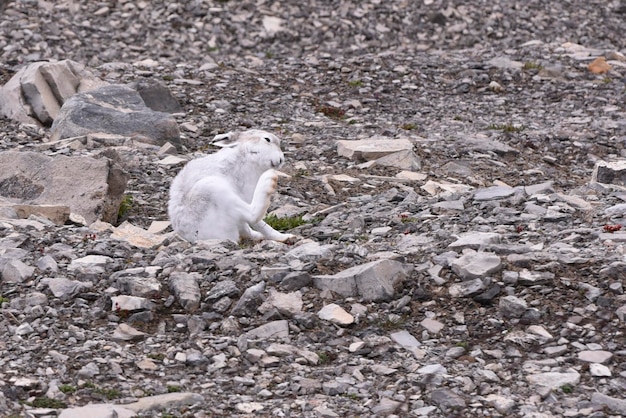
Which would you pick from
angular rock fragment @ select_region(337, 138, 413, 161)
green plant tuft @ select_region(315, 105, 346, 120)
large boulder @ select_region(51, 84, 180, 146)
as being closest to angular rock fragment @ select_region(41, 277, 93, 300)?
large boulder @ select_region(51, 84, 180, 146)

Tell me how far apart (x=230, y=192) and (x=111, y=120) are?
7014 millimetres

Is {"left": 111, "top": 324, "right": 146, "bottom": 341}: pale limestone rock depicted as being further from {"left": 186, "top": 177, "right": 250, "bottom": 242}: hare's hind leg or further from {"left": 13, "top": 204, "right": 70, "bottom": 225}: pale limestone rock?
{"left": 13, "top": 204, "right": 70, "bottom": 225}: pale limestone rock

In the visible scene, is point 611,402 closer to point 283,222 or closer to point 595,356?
point 595,356

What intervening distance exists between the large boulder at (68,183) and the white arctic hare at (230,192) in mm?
1993

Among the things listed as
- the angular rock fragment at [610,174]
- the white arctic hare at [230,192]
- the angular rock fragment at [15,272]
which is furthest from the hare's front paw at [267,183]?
the angular rock fragment at [610,174]

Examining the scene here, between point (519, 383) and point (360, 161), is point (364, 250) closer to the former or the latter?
point (519, 383)

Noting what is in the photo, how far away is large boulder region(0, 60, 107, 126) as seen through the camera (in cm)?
1962

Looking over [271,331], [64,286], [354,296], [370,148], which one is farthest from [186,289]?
[370,148]

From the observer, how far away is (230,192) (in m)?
12.0

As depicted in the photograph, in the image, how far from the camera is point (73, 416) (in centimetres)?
793

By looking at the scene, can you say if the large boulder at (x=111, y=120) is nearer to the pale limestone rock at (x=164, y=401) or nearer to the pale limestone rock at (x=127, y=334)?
the pale limestone rock at (x=127, y=334)

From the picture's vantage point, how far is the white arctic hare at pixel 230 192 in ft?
39.1

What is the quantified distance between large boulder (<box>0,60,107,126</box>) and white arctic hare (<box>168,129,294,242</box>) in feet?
26.2

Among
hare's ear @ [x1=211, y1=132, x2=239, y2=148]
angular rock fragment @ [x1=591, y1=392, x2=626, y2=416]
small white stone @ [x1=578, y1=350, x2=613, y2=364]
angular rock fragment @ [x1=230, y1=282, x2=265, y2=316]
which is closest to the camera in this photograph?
angular rock fragment @ [x1=591, y1=392, x2=626, y2=416]
